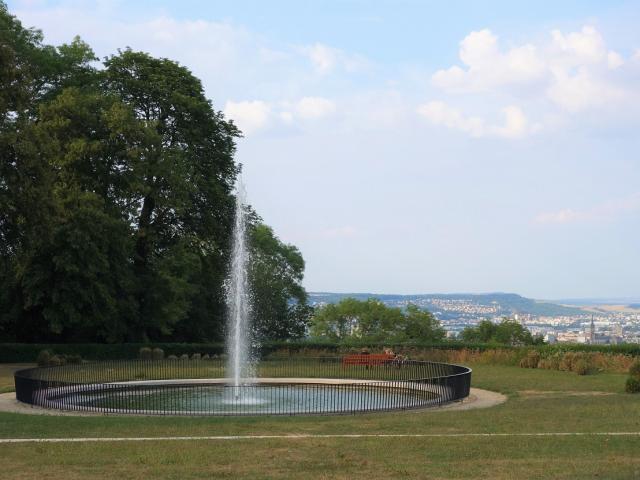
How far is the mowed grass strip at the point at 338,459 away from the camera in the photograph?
10797 mm

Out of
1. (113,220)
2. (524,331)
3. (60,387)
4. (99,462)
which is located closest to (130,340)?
(113,220)

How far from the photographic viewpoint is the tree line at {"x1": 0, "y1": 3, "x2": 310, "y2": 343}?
40.3m

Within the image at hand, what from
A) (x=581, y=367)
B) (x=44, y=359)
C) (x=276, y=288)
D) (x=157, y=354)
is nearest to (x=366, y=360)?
(x=581, y=367)

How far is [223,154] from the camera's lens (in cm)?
4991

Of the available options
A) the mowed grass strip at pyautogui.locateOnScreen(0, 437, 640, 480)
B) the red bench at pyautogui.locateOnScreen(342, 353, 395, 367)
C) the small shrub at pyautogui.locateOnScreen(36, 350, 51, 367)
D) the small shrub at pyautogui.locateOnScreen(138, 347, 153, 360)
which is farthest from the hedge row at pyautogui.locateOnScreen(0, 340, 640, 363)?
the mowed grass strip at pyautogui.locateOnScreen(0, 437, 640, 480)

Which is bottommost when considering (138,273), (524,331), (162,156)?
(524,331)

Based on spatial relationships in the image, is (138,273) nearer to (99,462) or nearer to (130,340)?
(130,340)

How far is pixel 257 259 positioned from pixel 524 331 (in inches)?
1128

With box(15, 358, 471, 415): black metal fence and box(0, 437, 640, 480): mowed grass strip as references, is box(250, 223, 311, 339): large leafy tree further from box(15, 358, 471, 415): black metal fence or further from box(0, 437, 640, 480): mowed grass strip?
box(0, 437, 640, 480): mowed grass strip

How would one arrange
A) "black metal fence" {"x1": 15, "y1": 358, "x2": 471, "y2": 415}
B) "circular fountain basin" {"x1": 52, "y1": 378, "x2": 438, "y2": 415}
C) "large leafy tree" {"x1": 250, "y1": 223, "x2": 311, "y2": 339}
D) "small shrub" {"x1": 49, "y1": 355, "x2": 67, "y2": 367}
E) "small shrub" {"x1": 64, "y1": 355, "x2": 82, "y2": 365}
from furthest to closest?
"large leafy tree" {"x1": 250, "y1": 223, "x2": 311, "y2": 339} < "small shrub" {"x1": 64, "y1": 355, "x2": 82, "y2": 365} < "small shrub" {"x1": 49, "y1": 355, "x2": 67, "y2": 367} < "black metal fence" {"x1": 15, "y1": 358, "x2": 471, "y2": 415} < "circular fountain basin" {"x1": 52, "y1": 378, "x2": 438, "y2": 415}

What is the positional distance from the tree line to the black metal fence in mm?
8325

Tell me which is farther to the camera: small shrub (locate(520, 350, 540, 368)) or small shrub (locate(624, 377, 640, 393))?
small shrub (locate(520, 350, 540, 368))

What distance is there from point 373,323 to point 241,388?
201 ft

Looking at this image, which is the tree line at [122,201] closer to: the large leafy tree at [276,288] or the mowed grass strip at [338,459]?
the large leafy tree at [276,288]
